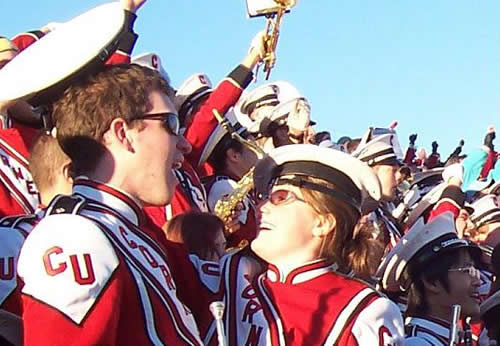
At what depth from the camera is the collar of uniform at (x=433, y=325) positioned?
468 cm

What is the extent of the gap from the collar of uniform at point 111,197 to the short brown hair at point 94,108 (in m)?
0.06

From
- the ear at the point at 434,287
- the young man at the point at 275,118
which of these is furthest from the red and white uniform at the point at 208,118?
the ear at the point at 434,287

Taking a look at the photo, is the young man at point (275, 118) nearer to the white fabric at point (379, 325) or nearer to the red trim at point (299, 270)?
A: the red trim at point (299, 270)

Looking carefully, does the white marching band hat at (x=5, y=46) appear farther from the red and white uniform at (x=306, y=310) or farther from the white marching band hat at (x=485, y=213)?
the white marching band hat at (x=485, y=213)

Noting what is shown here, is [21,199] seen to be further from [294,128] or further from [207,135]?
[294,128]

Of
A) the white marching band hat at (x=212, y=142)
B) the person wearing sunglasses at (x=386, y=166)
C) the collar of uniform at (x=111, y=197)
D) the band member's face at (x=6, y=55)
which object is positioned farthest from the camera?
the person wearing sunglasses at (x=386, y=166)

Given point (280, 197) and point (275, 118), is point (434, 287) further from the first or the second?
point (275, 118)

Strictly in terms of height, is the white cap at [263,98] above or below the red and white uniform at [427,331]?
above

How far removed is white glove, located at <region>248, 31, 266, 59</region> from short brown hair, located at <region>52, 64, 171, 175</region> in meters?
2.82

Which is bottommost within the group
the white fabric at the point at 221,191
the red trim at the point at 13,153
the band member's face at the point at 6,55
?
the white fabric at the point at 221,191

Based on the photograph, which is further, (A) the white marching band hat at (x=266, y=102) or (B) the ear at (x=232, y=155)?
(A) the white marching band hat at (x=266, y=102)

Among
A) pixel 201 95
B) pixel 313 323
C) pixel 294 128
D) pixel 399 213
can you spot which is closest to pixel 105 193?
pixel 313 323

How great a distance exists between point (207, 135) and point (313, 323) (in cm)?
267

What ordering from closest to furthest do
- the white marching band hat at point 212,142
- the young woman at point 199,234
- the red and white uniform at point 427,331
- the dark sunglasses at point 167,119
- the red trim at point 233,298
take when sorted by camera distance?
the dark sunglasses at point 167,119, the red trim at point 233,298, the young woman at point 199,234, the red and white uniform at point 427,331, the white marching band hat at point 212,142
